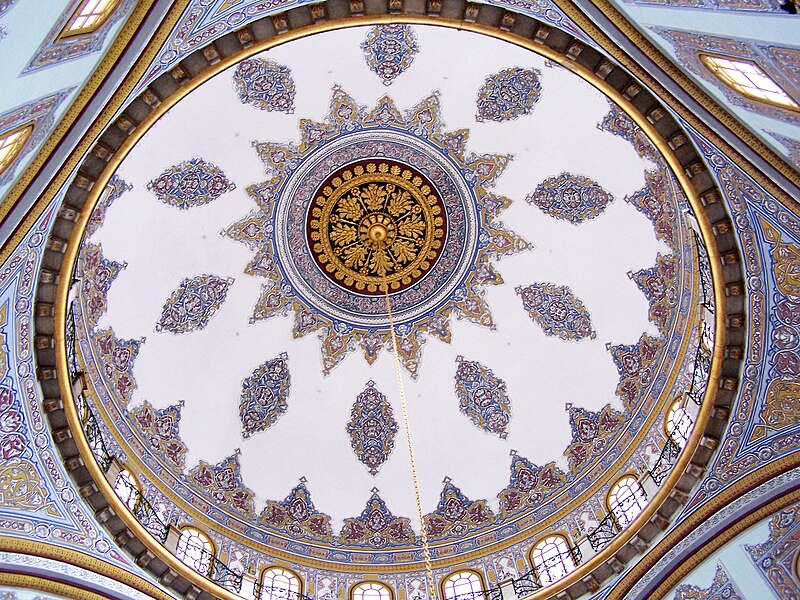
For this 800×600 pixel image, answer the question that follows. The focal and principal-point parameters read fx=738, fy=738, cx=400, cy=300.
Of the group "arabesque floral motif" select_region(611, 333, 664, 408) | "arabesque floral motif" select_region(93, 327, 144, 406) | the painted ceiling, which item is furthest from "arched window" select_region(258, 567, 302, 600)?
"arabesque floral motif" select_region(611, 333, 664, 408)

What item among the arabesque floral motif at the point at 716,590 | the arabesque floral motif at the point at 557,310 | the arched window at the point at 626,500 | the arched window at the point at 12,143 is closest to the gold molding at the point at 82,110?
the arched window at the point at 12,143

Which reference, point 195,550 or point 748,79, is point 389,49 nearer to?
point 748,79

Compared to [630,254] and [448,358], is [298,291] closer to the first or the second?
[448,358]

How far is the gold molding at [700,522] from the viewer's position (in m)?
9.93

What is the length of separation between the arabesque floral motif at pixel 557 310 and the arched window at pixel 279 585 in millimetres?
6840

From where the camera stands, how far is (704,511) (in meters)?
10.5

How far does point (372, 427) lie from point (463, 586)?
153 inches

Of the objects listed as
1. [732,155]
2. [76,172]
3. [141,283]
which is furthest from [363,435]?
[732,155]

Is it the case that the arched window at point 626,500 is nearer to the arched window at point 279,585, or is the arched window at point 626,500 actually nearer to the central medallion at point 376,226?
the arched window at point 279,585

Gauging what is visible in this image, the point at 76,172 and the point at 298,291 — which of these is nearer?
the point at 76,172

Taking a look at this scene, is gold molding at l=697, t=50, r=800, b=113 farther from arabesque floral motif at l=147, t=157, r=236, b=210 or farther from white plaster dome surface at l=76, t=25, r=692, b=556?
arabesque floral motif at l=147, t=157, r=236, b=210

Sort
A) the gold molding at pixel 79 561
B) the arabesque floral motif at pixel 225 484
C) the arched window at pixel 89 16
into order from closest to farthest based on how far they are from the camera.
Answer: the arched window at pixel 89 16 → the gold molding at pixel 79 561 → the arabesque floral motif at pixel 225 484

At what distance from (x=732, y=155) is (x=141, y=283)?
33.6 feet

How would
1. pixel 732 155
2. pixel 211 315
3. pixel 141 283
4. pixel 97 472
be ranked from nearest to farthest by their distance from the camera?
pixel 732 155
pixel 97 472
pixel 141 283
pixel 211 315
